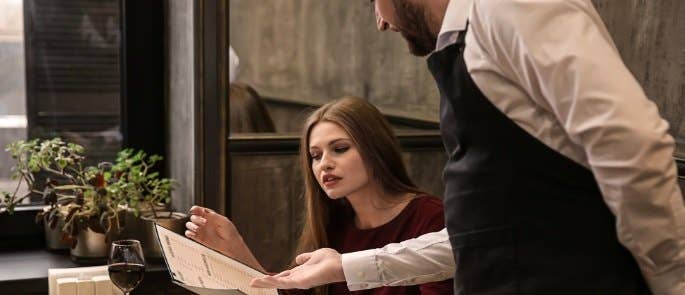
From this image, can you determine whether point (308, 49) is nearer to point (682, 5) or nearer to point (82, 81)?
point (82, 81)

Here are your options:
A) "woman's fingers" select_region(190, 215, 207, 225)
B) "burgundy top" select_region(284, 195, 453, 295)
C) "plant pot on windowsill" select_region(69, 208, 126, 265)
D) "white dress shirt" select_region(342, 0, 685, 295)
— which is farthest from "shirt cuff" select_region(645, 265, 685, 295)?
"plant pot on windowsill" select_region(69, 208, 126, 265)

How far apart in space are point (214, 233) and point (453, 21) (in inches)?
44.9

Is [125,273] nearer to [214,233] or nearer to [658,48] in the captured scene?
[214,233]

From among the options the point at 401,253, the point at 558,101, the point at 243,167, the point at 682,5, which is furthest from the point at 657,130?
the point at 243,167

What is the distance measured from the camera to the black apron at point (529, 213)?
3.58ft

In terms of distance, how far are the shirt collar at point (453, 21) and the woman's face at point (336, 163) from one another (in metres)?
1.02

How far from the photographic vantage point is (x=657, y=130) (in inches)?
38.7

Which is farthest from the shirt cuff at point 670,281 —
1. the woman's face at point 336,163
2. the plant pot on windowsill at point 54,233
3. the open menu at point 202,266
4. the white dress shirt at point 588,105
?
the plant pot on windowsill at point 54,233

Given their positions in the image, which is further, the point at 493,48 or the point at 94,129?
the point at 94,129

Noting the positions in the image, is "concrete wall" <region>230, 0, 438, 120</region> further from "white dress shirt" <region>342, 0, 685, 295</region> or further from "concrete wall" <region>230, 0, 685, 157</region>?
"white dress shirt" <region>342, 0, 685, 295</region>

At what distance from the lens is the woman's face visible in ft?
7.04

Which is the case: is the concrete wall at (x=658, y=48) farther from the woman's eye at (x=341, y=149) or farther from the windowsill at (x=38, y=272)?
the windowsill at (x=38, y=272)

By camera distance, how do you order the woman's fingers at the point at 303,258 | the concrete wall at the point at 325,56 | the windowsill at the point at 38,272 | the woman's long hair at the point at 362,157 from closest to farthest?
the woman's fingers at the point at 303,258, the woman's long hair at the point at 362,157, the windowsill at the point at 38,272, the concrete wall at the point at 325,56

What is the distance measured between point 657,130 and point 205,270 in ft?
3.29
